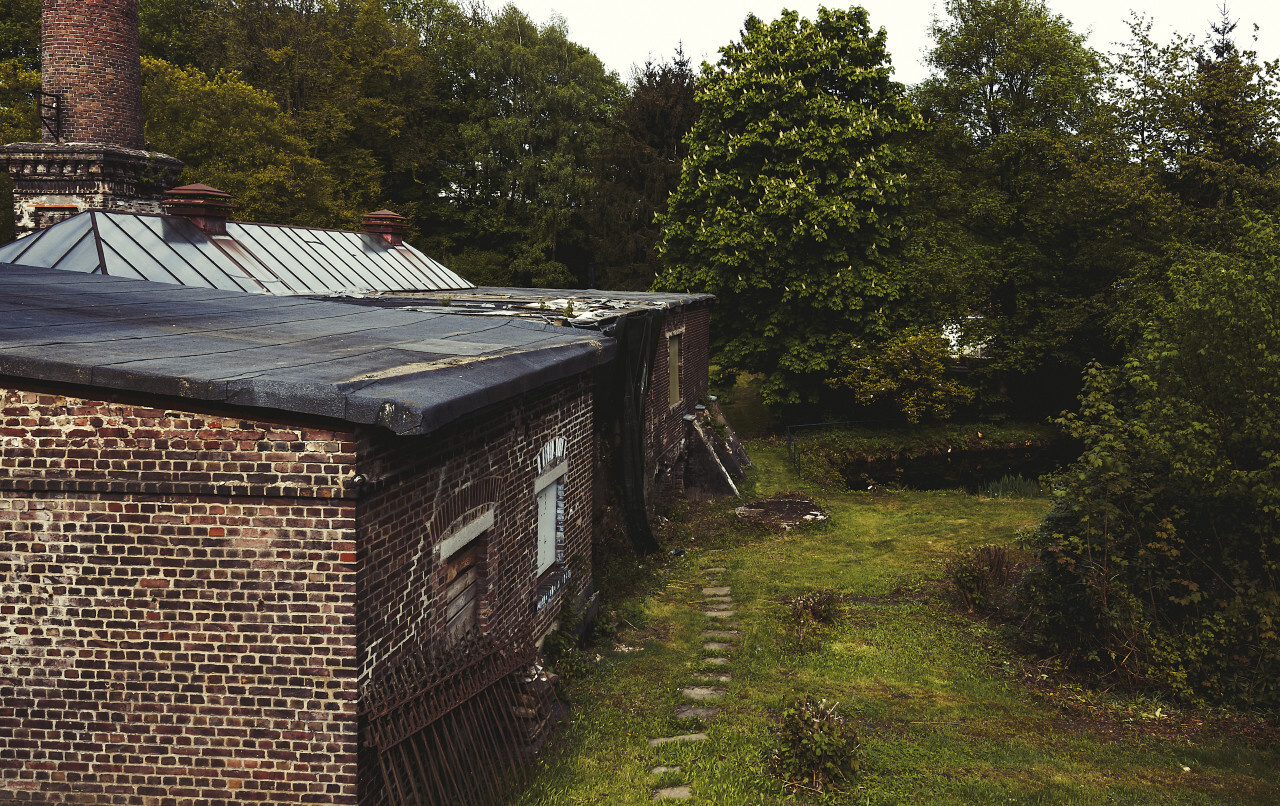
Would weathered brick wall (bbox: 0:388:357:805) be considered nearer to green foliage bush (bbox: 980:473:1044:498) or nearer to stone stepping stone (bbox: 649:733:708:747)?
stone stepping stone (bbox: 649:733:708:747)

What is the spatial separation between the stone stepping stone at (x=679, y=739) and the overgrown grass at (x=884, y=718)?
0.34 feet

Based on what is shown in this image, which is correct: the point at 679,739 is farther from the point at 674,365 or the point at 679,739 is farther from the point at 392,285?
the point at 392,285

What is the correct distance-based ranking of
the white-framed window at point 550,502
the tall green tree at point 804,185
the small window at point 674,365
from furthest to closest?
the tall green tree at point 804,185, the small window at point 674,365, the white-framed window at point 550,502

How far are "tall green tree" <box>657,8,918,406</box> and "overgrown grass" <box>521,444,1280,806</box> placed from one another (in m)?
12.8

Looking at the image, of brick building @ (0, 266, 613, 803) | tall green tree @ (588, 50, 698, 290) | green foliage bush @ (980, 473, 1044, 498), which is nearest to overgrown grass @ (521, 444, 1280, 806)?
brick building @ (0, 266, 613, 803)

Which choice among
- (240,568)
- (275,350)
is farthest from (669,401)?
(240,568)

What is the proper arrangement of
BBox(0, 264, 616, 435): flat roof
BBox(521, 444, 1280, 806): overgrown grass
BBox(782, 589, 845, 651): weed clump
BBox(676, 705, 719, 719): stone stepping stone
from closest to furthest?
BBox(0, 264, 616, 435): flat roof < BBox(521, 444, 1280, 806): overgrown grass < BBox(676, 705, 719, 719): stone stepping stone < BBox(782, 589, 845, 651): weed clump

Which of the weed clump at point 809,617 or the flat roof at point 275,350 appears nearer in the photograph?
the flat roof at point 275,350

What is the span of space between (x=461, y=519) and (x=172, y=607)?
2191mm

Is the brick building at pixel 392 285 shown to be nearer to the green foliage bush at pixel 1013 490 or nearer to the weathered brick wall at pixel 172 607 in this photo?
the weathered brick wall at pixel 172 607

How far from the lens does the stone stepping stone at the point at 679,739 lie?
25.3 feet

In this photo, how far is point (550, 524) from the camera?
9.83 metres

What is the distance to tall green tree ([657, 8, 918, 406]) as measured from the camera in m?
24.2

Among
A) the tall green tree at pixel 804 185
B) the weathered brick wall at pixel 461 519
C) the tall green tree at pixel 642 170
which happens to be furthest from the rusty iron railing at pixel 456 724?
the tall green tree at pixel 642 170
